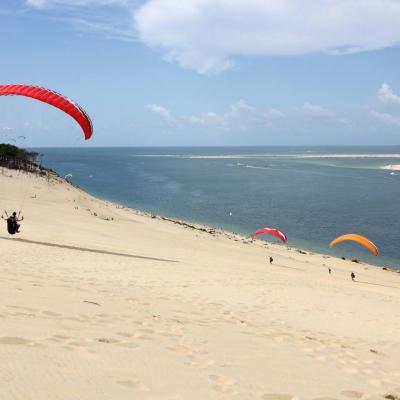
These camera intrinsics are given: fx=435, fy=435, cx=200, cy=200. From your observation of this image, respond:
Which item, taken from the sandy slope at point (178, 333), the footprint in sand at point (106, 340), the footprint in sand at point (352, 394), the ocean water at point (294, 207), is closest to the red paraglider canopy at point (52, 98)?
the sandy slope at point (178, 333)

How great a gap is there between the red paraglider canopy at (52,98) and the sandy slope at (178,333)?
5158mm

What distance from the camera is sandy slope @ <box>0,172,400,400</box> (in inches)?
171

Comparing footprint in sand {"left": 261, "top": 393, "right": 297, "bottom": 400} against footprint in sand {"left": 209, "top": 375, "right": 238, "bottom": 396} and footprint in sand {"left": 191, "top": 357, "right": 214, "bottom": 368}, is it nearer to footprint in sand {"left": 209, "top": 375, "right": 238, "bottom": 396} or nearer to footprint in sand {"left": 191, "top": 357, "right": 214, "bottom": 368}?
footprint in sand {"left": 209, "top": 375, "right": 238, "bottom": 396}

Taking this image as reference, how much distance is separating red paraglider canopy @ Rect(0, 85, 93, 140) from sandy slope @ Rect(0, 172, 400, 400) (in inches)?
203

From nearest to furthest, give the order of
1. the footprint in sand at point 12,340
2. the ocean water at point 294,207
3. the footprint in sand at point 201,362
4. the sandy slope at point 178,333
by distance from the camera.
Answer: the sandy slope at point 178,333
the footprint in sand at point 12,340
the footprint in sand at point 201,362
the ocean water at point 294,207

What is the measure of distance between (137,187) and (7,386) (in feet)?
274

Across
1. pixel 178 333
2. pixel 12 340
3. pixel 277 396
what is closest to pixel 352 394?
pixel 277 396

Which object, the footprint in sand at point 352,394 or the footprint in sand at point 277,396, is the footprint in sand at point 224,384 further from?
the footprint in sand at point 352,394

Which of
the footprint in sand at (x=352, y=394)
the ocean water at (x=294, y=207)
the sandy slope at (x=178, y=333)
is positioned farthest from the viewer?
the ocean water at (x=294, y=207)

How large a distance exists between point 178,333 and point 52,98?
11994mm

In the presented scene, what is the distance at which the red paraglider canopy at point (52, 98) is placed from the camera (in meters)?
15.6

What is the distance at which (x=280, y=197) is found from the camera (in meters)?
70.6

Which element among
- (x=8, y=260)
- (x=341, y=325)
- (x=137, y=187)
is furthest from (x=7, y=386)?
(x=137, y=187)

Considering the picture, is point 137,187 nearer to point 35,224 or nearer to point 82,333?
point 35,224
